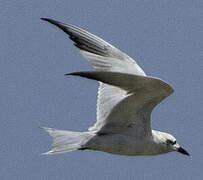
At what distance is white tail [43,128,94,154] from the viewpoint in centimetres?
971

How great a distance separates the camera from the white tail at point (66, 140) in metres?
9.71

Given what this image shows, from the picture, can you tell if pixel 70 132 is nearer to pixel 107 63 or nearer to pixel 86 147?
pixel 86 147

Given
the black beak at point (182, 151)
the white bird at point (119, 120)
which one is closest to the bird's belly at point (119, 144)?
the white bird at point (119, 120)

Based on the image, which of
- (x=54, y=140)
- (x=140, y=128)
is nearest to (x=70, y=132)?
(x=54, y=140)

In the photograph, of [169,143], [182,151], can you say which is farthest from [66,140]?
[182,151]

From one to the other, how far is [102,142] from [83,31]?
1.63 metres

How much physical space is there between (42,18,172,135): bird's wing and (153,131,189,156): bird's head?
A: 434 millimetres

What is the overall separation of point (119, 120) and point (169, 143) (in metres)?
0.86

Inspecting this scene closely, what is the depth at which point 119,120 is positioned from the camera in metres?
9.99

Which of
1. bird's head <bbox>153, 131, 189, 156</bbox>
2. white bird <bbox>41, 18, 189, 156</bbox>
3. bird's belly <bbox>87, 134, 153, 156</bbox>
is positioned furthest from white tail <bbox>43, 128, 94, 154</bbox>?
bird's head <bbox>153, 131, 189, 156</bbox>

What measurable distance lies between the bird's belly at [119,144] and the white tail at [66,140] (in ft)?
0.35

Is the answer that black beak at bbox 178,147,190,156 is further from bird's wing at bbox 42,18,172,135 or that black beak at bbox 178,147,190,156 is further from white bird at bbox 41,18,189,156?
bird's wing at bbox 42,18,172,135

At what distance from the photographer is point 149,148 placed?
32.8 feet

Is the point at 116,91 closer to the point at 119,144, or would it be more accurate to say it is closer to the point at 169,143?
the point at 119,144
